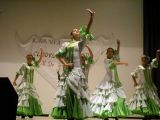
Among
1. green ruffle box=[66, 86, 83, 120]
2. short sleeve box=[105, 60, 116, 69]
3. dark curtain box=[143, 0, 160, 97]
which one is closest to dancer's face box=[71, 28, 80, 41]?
green ruffle box=[66, 86, 83, 120]

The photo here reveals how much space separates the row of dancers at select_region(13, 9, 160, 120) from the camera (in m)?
4.97

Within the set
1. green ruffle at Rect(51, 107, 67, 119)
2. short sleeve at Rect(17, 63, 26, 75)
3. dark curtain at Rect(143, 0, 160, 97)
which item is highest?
dark curtain at Rect(143, 0, 160, 97)

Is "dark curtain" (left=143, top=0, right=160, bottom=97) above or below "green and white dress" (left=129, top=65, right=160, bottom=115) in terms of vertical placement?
above

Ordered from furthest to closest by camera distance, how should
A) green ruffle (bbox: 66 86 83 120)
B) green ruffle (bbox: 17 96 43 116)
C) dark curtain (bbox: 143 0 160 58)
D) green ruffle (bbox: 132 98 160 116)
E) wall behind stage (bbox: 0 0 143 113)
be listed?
wall behind stage (bbox: 0 0 143 113), dark curtain (bbox: 143 0 160 58), green ruffle (bbox: 17 96 43 116), green ruffle (bbox: 132 98 160 116), green ruffle (bbox: 66 86 83 120)

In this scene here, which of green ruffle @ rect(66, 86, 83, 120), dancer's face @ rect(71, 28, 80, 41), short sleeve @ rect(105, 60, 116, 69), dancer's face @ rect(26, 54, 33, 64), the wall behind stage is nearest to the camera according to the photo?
green ruffle @ rect(66, 86, 83, 120)

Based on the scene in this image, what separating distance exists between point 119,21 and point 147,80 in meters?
2.94

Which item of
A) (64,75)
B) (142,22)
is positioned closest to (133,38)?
(142,22)

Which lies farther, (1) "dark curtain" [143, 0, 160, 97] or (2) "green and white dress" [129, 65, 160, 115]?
(1) "dark curtain" [143, 0, 160, 97]

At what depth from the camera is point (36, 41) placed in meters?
9.39

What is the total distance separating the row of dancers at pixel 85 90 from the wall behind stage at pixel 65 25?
2068 millimetres

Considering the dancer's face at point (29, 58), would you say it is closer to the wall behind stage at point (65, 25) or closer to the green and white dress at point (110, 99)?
the green and white dress at point (110, 99)

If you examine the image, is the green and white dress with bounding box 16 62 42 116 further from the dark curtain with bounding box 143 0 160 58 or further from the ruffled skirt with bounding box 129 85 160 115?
the dark curtain with bounding box 143 0 160 58

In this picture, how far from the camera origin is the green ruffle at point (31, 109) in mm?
7012

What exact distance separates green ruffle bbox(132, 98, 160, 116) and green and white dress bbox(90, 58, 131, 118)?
0.34 metres
